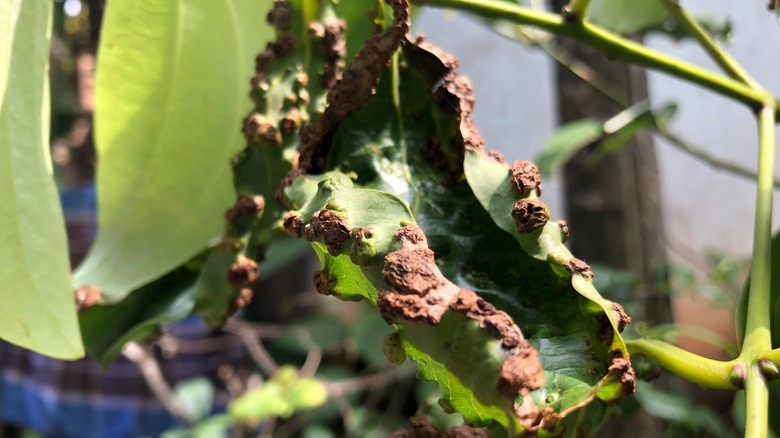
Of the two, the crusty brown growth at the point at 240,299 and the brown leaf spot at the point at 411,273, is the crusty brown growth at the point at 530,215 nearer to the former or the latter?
the brown leaf spot at the point at 411,273

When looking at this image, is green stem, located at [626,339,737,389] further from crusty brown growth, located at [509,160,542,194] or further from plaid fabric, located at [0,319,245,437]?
plaid fabric, located at [0,319,245,437]

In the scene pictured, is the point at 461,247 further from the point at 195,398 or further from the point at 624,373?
the point at 195,398

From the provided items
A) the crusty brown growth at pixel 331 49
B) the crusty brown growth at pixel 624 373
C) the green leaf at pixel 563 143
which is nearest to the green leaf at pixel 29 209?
the crusty brown growth at pixel 331 49

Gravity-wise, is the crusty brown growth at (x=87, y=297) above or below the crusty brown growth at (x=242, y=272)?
below

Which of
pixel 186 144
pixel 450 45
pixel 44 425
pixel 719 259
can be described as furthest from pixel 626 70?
A: pixel 44 425

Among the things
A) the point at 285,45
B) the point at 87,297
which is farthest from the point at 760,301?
the point at 87,297

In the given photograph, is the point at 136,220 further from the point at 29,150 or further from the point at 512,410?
the point at 512,410

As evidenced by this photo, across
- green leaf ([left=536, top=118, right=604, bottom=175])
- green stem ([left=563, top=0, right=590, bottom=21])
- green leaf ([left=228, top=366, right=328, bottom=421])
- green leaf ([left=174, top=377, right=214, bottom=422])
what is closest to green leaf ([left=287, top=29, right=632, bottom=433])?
green stem ([left=563, top=0, right=590, bottom=21])
